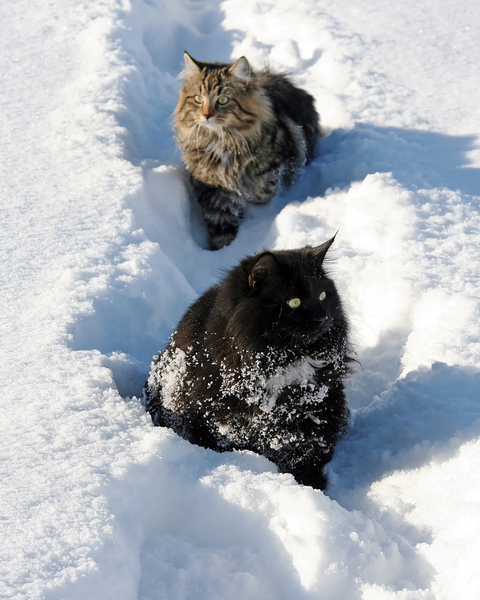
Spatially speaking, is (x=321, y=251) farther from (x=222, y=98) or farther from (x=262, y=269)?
(x=222, y=98)

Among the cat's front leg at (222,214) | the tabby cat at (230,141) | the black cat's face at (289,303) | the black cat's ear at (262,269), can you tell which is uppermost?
the black cat's ear at (262,269)

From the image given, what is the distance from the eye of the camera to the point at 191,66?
14.1ft

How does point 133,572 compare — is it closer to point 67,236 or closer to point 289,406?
point 289,406

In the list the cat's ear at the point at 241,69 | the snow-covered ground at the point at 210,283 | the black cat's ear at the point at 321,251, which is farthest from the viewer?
the cat's ear at the point at 241,69

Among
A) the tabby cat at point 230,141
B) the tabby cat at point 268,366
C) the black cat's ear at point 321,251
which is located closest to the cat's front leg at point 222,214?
the tabby cat at point 230,141

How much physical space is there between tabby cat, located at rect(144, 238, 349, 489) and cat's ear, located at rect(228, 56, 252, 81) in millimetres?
2432

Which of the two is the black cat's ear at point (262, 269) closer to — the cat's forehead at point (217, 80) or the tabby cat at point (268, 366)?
the tabby cat at point (268, 366)

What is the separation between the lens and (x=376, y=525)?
6.50 ft

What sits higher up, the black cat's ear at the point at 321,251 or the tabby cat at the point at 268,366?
the black cat's ear at the point at 321,251

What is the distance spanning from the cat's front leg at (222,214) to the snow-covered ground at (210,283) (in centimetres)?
13

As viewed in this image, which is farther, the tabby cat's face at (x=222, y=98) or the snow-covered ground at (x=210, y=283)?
the tabby cat's face at (x=222, y=98)

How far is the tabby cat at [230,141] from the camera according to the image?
425cm

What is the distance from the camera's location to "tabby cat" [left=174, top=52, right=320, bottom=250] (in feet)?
14.0

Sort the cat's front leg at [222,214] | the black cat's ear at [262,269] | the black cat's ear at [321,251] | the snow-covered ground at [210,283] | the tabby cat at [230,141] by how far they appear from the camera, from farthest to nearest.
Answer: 1. the cat's front leg at [222,214]
2. the tabby cat at [230,141]
3. the black cat's ear at [321,251]
4. the black cat's ear at [262,269]
5. the snow-covered ground at [210,283]
